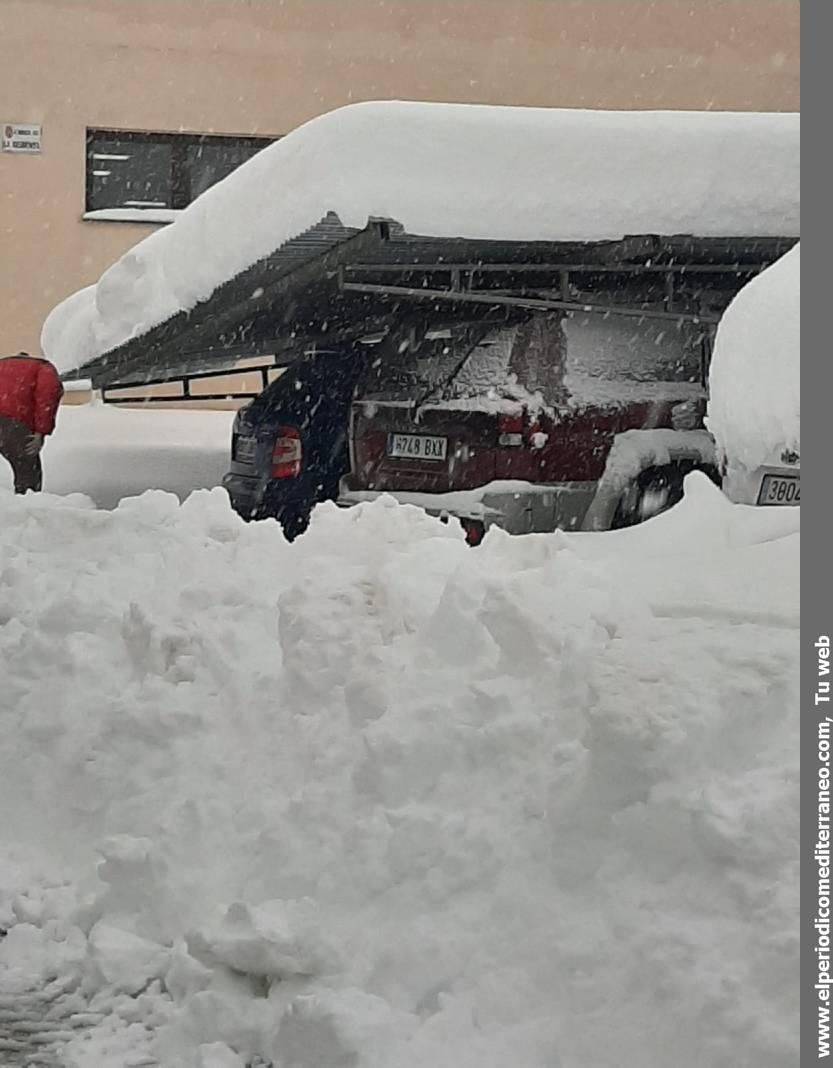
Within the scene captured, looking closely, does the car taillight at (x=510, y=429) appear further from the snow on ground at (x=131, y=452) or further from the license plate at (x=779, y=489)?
the license plate at (x=779, y=489)

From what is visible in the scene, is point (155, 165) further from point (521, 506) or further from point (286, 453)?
point (521, 506)

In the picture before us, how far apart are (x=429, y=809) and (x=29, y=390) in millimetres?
4264

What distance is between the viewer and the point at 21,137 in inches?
269

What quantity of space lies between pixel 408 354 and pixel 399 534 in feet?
4.65

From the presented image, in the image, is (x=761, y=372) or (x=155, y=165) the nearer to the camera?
(x=761, y=372)

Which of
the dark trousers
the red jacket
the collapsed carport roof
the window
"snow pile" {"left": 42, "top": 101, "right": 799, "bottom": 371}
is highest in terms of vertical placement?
the window

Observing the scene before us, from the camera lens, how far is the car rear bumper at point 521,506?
4863 mm

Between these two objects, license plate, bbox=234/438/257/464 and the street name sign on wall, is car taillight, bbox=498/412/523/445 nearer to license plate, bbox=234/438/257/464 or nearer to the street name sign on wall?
license plate, bbox=234/438/257/464

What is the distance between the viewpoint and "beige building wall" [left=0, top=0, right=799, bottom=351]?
546 centimetres

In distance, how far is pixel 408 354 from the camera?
534 cm

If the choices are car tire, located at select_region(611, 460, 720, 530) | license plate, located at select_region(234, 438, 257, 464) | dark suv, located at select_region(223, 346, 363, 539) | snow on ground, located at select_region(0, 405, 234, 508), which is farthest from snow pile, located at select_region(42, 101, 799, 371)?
snow on ground, located at select_region(0, 405, 234, 508)

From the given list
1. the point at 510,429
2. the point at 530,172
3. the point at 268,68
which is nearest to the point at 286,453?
the point at 510,429

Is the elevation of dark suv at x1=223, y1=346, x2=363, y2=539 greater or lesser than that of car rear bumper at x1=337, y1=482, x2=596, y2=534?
greater

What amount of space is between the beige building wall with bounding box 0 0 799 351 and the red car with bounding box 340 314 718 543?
84cm
